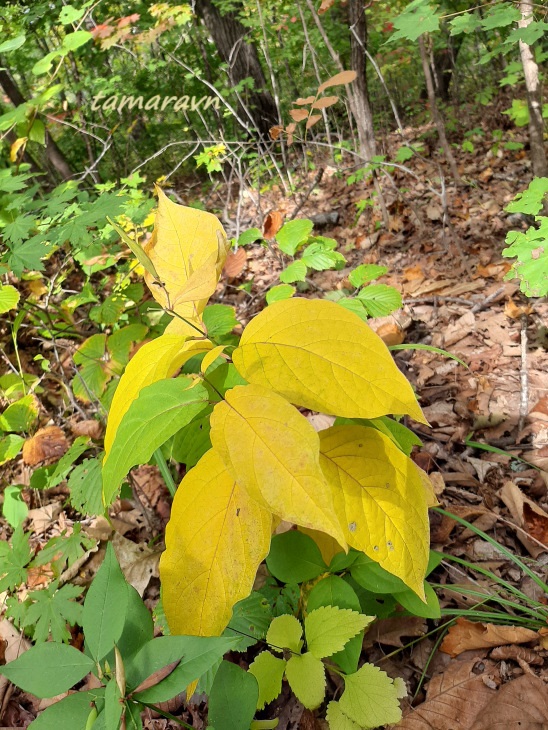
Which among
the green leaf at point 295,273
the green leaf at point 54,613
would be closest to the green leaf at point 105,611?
the green leaf at point 54,613

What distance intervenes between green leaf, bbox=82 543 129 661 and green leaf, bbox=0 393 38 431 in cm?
139

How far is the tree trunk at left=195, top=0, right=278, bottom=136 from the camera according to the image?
18.9 ft

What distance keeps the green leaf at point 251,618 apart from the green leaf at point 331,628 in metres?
0.15

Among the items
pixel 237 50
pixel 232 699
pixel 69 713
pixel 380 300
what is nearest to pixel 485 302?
pixel 380 300

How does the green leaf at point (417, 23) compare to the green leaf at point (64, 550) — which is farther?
the green leaf at point (417, 23)

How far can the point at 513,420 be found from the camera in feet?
5.70

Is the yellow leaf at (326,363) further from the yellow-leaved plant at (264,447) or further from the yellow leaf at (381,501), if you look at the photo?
the yellow leaf at (381,501)

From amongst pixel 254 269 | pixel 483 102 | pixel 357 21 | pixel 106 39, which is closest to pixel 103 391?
pixel 254 269

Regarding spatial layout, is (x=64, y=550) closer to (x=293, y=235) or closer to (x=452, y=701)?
(x=452, y=701)

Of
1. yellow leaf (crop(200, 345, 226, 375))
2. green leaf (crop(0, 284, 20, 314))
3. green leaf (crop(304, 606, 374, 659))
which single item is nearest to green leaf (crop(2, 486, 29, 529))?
green leaf (crop(0, 284, 20, 314))

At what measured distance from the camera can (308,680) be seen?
3.13ft

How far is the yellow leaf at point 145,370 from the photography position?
2.59 feet

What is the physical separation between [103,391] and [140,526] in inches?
23.2

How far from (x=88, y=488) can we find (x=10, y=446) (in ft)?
2.15
